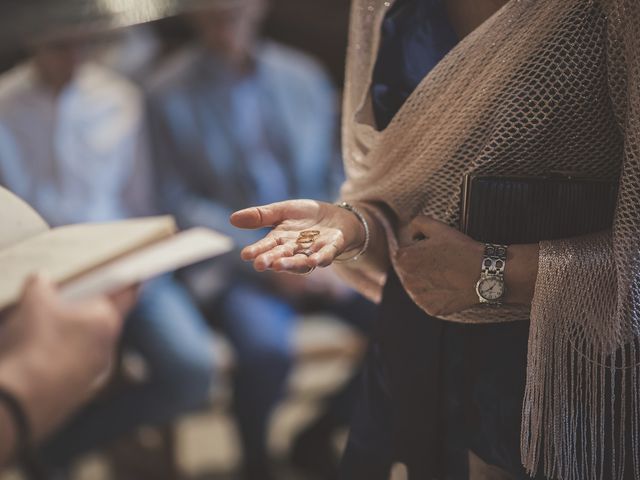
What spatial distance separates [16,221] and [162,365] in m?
0.86

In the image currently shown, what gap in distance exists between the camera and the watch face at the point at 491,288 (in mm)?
648

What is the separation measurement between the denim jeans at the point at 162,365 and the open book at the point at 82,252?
0.75 m

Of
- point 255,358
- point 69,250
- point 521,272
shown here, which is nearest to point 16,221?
point 69,250

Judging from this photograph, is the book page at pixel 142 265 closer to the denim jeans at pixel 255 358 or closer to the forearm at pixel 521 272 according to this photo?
the forearm at pixel 521 272

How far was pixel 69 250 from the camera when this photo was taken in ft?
2.09

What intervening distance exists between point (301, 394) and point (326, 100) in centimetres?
70

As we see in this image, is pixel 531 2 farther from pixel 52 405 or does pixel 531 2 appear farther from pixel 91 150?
pixel 91 150

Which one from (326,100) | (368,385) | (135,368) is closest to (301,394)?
(135,368)

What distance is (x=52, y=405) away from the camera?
0.52 m

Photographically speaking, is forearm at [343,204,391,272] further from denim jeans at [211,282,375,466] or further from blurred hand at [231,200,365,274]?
denim jeans at [211,282,375,466]

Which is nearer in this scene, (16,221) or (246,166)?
(16,221)

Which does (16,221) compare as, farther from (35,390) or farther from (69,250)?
(35,390)

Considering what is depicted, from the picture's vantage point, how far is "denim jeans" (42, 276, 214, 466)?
1.42 metres

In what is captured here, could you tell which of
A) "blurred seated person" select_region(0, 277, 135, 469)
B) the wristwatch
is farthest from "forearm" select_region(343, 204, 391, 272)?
"blurred seated person" select_region(0, 277, 135, 469)
